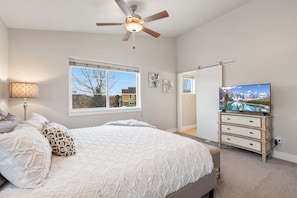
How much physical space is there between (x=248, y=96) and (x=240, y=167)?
1371 millimetres

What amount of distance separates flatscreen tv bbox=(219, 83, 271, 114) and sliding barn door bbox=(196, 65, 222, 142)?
0.47 meters

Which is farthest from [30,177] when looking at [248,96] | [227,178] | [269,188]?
[248,96]

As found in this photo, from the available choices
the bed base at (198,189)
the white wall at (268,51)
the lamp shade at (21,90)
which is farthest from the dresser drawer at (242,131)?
the lamp shade at (21,90)

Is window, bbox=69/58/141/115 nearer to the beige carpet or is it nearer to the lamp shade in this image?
the lamp shade

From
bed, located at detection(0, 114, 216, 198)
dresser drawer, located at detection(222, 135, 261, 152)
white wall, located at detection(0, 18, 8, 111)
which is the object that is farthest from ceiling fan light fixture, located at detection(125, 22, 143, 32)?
dresser drawer, located at detection(222, 135, 261, 152)

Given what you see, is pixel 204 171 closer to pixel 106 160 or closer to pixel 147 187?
pixel 147 187

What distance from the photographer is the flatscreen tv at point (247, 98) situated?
112 inches

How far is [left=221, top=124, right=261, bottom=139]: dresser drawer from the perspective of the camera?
2878 millimetres

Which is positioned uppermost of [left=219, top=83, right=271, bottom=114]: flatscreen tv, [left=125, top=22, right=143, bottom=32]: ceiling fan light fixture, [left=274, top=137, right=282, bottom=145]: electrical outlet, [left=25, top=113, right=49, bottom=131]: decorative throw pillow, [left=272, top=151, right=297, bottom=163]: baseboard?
[left=125, top=22, right=143, bottom=32]: ceiling fan light fixture

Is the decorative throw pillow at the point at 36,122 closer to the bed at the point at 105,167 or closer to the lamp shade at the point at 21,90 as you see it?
the bed at the point at 105,167

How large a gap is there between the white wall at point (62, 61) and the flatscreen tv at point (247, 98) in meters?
1.95

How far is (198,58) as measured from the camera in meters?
4.42

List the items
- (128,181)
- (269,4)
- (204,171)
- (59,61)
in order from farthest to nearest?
(59,61)
(269,4)
(204,171)
(128,181)

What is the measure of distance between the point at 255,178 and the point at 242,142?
97 cm
